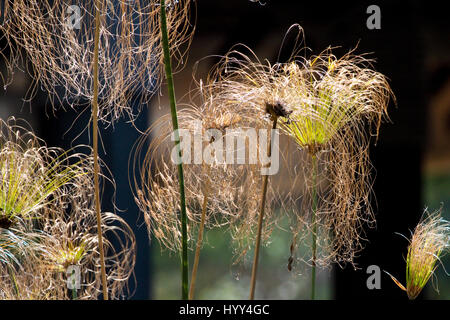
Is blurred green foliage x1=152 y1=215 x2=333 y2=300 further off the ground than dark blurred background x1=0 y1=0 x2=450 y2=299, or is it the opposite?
dark blurred background x1=0 y1=0 x2=450 y2=299

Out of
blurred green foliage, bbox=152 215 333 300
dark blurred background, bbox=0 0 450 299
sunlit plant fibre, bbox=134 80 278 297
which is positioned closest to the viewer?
sunlit plant fibre, bbox=134 80 278 297

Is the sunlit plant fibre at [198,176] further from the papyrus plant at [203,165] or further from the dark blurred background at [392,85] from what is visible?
the dark blurred background at [392,85]

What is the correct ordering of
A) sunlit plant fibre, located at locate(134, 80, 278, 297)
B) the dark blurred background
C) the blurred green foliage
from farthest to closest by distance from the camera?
the blurred green foliage → the dark blurred background → sunlit plant fibre, located at locate(134, 80, 278, 297)

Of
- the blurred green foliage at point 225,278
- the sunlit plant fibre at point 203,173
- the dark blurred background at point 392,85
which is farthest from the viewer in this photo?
the blurred green foliage at point 225,278

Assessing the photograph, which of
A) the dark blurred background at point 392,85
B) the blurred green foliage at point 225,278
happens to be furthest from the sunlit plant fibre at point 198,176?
the blurred green foliage at point 225,278

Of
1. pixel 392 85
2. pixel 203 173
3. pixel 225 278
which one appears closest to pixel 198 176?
pixel 203 173

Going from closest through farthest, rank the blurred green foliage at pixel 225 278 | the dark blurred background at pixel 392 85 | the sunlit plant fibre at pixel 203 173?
the sunlit plant fibre at pixel 203 173, the dark blurred background at pixel 392 85, the blurred green foliage at pixel 225 278

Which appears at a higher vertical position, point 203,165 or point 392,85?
point 392,85

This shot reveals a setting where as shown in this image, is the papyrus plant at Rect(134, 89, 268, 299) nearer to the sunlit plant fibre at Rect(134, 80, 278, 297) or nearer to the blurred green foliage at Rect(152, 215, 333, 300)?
the sunlit plant fibre at Rect(134, 80, 278, 297)

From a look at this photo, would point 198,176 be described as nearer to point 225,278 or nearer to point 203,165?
point 203,165

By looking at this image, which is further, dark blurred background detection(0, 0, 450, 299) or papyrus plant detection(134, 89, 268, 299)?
dark blurred background detection(0, 0, 450, 299)

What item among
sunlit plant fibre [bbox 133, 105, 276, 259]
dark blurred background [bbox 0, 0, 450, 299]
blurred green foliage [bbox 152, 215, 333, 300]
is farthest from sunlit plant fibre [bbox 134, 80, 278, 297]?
blurred green foliage [bbox 152, 215, 333, 300]
